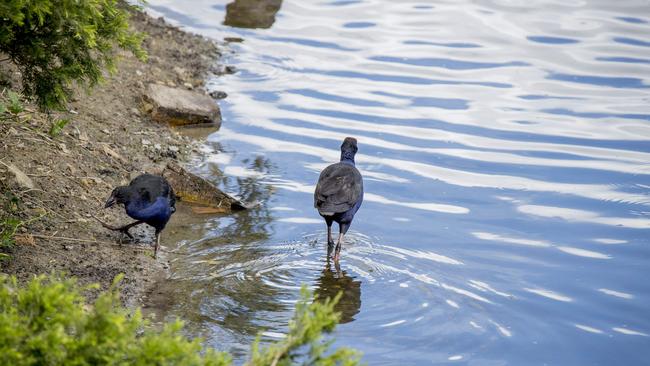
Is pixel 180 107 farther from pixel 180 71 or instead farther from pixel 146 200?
pixel 146 200

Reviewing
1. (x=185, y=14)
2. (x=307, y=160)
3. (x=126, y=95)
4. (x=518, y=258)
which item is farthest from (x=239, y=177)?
(x=185, y=14)

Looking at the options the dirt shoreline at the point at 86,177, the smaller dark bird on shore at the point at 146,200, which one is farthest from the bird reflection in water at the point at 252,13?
the smaller dark bird on shore at the point at 146,200

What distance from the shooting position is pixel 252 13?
18.6 metres

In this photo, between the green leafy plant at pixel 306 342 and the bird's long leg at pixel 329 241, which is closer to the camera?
the green leafy plant at pixel 306 342

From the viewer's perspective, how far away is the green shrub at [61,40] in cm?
681

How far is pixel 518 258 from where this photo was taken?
30.3ft

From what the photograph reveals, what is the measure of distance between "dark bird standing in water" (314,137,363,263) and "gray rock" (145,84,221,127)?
3.40 meters

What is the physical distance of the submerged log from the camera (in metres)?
10.1

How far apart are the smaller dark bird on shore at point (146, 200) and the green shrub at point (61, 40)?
1.01 m

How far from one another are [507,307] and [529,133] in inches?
203

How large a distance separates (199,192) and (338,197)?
1752mm

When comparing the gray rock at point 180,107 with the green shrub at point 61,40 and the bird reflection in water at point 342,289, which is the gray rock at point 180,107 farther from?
the green shrub at point 61,40

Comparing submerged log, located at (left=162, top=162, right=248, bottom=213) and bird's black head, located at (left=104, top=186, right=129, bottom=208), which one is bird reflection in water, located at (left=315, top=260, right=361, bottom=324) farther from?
bird's black head, located at (left=104, top=186, right=129, bottom=208)

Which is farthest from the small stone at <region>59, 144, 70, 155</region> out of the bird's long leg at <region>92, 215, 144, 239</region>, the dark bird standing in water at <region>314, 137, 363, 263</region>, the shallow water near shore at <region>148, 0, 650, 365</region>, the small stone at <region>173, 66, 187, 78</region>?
the small stone at <region>173, 66, 187, 78</region>
